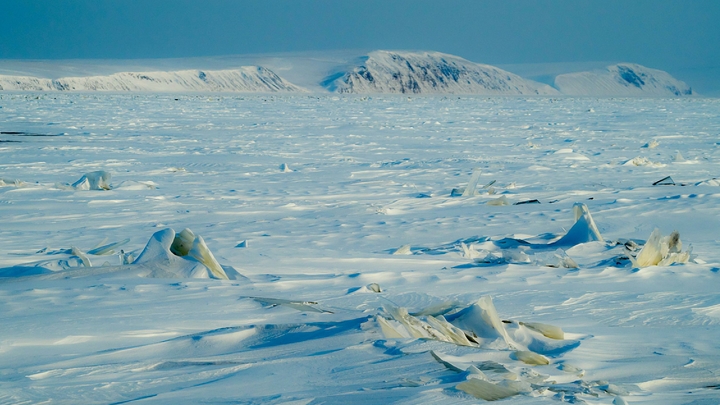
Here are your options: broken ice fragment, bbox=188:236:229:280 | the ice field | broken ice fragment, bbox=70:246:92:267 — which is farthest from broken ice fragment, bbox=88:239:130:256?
broken ice fragment, bbox=188:236:229:280

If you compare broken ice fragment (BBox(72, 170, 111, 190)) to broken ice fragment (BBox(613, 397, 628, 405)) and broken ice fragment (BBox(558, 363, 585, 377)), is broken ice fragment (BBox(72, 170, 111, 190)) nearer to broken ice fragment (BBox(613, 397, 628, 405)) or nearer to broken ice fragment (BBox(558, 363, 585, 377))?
broken ice fragment (BBox(558, 363, 585, 377))

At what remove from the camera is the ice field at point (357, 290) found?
1.67 meters

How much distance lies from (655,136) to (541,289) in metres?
11.9

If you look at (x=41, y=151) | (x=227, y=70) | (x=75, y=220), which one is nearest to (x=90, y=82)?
(x=227, y=70)

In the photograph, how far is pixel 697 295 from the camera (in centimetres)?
270

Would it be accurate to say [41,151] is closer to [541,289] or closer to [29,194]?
[29,194]

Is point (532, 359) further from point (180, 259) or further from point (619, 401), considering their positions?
point (180, 259)

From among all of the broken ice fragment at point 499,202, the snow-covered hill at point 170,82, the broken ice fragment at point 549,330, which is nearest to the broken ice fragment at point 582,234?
the broken ice fragment at point 499,202

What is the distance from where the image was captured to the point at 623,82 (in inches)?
6309

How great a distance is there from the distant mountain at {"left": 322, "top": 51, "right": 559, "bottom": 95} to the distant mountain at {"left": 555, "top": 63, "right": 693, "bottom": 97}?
29.0ft

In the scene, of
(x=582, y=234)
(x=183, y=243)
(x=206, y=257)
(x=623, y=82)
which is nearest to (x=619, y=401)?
(x=206, y=257)

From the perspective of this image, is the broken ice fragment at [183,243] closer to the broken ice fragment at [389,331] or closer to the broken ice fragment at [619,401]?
the broken ice fragment at [389,331]

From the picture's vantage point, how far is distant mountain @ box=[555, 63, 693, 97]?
149625mm

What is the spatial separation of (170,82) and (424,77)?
4953cm
